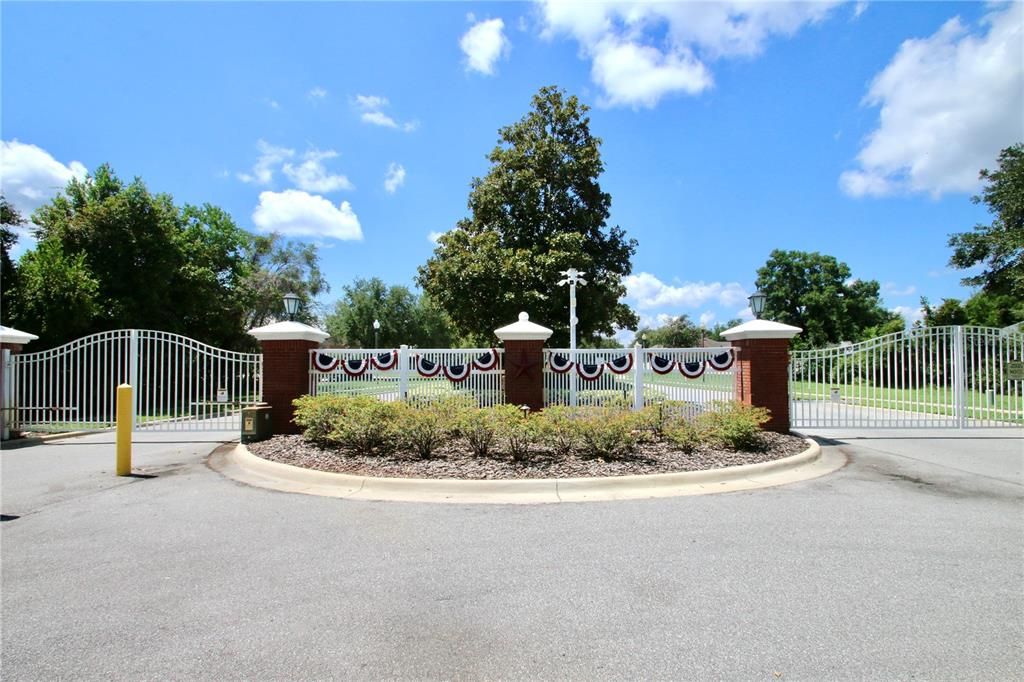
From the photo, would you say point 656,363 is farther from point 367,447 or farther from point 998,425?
point 998,425

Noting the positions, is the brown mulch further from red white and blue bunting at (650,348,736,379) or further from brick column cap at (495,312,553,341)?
brick column cap at (495,312,553,341)

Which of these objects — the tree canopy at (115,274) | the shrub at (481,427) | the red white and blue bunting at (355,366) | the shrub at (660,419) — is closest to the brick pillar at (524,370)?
the shrub at (660,419)

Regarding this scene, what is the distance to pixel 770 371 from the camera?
10133 millimetres

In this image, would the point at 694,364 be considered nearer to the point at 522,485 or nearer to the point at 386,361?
the point at 522,485

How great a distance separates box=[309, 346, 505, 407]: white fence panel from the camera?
1087cm

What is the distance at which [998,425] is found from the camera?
1211 cm

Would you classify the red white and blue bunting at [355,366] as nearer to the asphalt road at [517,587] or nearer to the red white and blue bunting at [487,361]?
the red white and blue bunting at [487,361]

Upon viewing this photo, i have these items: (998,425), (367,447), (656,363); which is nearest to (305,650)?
(367,447)

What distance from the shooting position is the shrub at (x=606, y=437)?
24.6 ft

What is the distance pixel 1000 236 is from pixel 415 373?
38.5m

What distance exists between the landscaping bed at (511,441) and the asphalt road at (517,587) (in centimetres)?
119

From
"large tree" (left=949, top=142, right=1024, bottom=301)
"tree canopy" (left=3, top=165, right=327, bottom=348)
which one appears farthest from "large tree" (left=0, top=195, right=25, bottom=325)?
"large tree" (left=949, top=142, right=1024, bottom=301)

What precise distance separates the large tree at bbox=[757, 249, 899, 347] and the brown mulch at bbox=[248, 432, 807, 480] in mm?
59943

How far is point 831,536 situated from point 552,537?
8.17 ft
